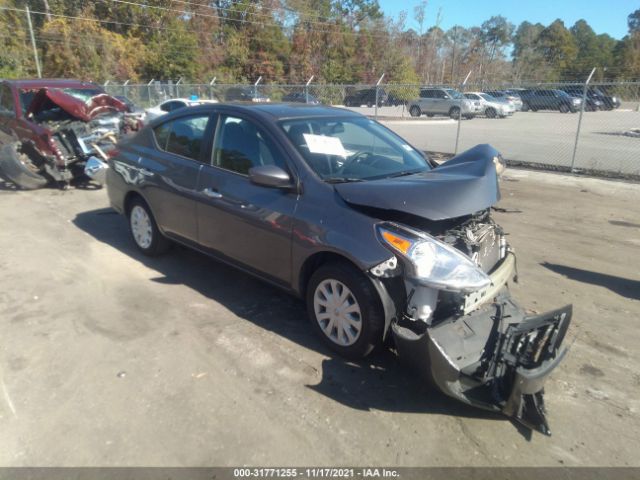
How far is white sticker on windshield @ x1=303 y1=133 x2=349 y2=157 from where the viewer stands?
3704 millimetres

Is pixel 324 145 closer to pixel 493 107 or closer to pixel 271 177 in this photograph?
pixel 271 177

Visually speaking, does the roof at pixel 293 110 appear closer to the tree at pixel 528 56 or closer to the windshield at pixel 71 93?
the windshield at pixel 71 93

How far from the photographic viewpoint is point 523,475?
7.97 ft

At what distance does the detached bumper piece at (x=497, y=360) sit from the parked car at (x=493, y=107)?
26.9 metres

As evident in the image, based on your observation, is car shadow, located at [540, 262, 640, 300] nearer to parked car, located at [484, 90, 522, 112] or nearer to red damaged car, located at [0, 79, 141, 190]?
red damaged car, located at [0, 79, 141, 190]

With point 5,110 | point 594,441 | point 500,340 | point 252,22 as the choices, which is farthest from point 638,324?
point 252,22

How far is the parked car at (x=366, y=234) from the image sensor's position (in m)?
2.69

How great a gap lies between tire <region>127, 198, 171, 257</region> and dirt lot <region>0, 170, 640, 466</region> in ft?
0.52

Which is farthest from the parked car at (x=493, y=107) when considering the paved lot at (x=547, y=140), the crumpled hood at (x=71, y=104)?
the crumpled hood at (x=71, y=104)

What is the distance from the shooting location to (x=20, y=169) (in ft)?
26.7

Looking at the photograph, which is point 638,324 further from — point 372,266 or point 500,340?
point 372,266

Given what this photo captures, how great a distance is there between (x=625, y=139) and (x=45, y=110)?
1803 centimetres

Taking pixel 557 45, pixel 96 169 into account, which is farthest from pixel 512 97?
pixel 557 45

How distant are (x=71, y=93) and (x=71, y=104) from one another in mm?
1044
